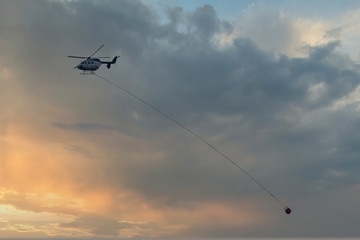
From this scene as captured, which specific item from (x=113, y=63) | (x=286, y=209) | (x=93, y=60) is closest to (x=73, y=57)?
(x=93, y=60)

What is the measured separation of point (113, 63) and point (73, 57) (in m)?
23.3

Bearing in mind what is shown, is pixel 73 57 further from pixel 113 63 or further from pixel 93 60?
pixel 113 63

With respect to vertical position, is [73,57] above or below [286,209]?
above

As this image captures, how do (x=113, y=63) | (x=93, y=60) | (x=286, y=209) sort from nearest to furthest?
(x=286, y=209) < (x=93, y=60) < (x=113, y=63)

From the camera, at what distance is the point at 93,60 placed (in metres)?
162

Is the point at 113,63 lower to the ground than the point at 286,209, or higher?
higher

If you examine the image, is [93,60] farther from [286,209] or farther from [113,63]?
[286,209]

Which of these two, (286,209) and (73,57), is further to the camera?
(73,57)

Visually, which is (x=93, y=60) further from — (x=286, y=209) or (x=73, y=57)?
(x=286, y=209)

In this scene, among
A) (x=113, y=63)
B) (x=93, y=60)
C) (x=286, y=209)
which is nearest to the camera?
(x=286, y=209)

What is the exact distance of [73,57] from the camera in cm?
16338

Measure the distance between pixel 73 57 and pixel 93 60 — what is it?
30.0ft

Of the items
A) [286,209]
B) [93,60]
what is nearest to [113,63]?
[93,60]

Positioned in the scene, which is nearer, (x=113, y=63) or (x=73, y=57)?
(x=73, y=57)
